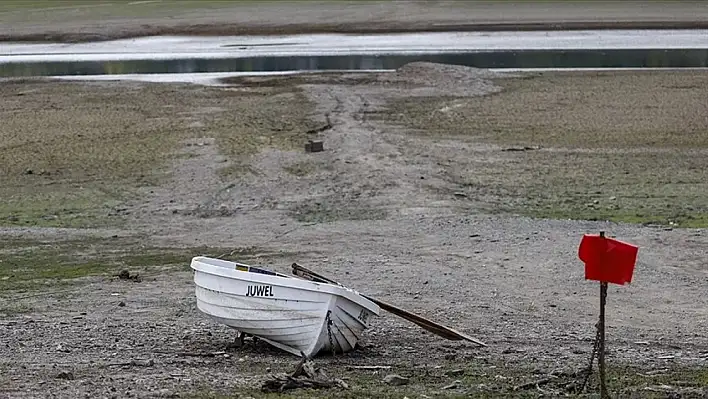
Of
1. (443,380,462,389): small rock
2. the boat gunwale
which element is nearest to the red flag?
→ (443,380,462,389): small rock

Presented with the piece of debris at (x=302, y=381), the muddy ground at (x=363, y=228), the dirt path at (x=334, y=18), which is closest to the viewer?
the piece of debris at (x=302, y=381)

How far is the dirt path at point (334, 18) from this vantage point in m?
55.6

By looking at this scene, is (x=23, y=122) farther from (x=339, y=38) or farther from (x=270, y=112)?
(x=339, y=38)

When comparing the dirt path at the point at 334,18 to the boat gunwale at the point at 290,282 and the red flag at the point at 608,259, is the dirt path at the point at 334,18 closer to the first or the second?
the boat gunwale at the point at 290,282

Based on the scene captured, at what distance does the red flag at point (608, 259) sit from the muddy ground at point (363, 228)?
0.98 meters

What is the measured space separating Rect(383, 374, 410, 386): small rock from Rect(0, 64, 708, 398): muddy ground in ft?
0.26

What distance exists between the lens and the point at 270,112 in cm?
2848

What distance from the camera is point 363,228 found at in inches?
671

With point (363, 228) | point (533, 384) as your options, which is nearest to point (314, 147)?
point (363, 228)

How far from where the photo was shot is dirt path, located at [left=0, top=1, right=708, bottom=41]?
55.6m

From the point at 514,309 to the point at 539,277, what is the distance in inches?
64.5

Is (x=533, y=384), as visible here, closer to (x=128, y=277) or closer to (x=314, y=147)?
(x=128, y=277)

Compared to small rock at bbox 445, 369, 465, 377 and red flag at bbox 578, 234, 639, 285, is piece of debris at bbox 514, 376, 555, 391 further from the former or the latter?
red flag at bbox 578, 234, 639, 285

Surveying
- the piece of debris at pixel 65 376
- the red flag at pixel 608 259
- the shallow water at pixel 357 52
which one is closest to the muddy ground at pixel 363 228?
the piece of debris at pixel 65 376
